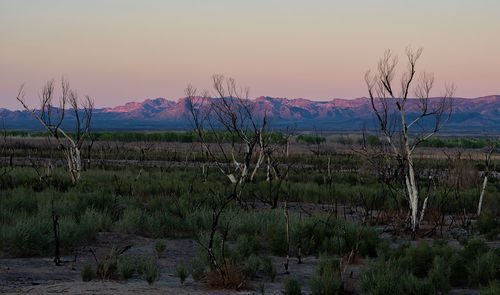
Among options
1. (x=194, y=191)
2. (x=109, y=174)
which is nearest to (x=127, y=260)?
(x=194, y=191)

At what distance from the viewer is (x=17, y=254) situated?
9.91 metres

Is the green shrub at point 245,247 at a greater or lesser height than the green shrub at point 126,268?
lesser

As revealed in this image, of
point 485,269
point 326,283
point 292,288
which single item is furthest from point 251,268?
point 485,269

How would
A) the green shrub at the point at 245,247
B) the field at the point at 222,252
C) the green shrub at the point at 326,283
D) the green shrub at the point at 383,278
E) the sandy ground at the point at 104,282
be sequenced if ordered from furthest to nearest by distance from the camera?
the green shrub at the point at 245,247 < the field at the point at 222,252 < the green shrub at the point at 326,283 < the green shrub at the point at 383,278 < the sandy ground at the point at 104,282

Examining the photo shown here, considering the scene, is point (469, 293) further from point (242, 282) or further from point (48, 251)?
point (48, 251)

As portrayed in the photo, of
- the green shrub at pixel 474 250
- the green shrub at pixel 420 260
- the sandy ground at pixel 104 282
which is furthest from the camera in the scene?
the green shrub at pixel 474 250

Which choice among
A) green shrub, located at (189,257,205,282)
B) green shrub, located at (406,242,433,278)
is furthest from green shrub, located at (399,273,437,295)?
green shrub, located at (189,257,205,282)

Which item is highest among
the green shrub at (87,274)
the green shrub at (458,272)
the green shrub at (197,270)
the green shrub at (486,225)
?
the green shrub at (87,274)

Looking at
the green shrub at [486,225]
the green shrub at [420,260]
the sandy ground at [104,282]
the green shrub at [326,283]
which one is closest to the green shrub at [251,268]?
the sandy ground at [104,282]

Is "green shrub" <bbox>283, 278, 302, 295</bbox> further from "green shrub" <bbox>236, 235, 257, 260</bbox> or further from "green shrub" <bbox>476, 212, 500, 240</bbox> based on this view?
"green shrub" <bbox>476, 212, 500, 240</bbox>

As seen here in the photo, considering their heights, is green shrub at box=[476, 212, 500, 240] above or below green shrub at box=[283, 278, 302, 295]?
below

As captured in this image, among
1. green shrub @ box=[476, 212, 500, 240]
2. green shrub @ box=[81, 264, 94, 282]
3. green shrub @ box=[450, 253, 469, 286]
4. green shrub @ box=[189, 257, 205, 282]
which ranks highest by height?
green shrub @ box=[81, 264, 94, 282]

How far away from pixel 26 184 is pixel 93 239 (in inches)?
336

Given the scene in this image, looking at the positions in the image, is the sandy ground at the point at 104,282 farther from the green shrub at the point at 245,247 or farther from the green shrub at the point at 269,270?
the green shrub at the point at 245,247
